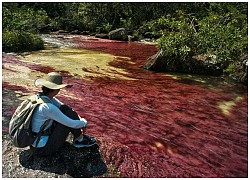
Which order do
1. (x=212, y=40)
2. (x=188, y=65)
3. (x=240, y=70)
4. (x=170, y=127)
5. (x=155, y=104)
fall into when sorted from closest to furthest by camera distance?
1. (x=170, y=127)
2. (x=155, y=104)
3. (x=240, y=70)
4. (x=212, y=40)
5. (x=188, y=65)

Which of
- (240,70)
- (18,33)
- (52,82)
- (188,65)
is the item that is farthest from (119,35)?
(52,82)

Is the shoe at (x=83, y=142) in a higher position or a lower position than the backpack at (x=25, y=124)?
lower

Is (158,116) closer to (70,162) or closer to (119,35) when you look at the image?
(70,162)

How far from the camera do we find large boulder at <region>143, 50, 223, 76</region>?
11.2 metres

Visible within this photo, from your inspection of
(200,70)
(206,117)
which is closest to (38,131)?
(206,117)

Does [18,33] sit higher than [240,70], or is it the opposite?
[18,33]

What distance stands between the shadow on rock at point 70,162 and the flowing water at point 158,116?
0.22 m

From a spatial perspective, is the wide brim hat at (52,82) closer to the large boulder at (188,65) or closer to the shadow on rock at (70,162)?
the shadow on rock at (70,162)

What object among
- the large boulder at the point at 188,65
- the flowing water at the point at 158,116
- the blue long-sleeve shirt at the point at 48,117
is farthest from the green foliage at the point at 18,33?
the blue long-sleeve shirt at the point at 48,117

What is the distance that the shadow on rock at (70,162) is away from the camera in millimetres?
3992

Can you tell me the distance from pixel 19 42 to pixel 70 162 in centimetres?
1246

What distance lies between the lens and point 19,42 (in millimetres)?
15547

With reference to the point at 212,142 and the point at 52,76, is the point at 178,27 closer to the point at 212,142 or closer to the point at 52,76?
the point at 212,142

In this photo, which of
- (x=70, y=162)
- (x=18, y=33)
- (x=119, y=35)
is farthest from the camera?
(x=119, y=35)
